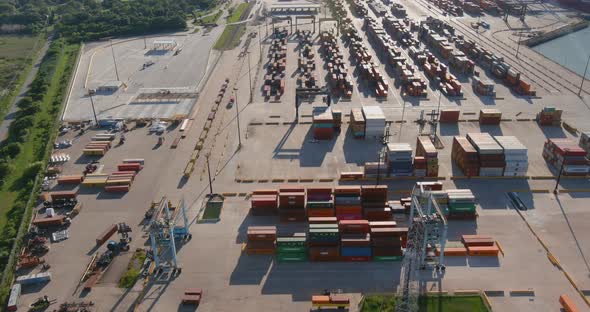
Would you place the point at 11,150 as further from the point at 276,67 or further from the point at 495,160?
the point at 495,160

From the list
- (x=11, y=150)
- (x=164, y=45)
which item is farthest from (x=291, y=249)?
(x=164, y=45)

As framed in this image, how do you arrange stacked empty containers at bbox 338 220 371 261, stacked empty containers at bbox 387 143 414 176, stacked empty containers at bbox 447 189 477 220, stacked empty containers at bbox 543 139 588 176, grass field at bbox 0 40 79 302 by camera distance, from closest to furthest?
stacked empty containers at bbox 338 220 371 261, grass field at bbox 0 40 79 302, stacked empty containers at bbox 447 189 477 220, stacked empty containers at bbox 543 139 588 176, stacked empty containers at bbox 387 143 414 176

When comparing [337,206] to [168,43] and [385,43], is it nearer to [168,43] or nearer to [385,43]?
[385,43]

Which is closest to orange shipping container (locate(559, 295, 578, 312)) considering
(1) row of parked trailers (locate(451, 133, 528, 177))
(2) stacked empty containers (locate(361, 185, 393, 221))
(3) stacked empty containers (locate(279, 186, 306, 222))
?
(2) stacked empty containers (locate(361, 185, 393, 221))

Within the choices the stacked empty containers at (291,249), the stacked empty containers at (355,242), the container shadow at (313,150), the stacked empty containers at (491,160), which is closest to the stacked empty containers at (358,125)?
the container shadow at (313,150)

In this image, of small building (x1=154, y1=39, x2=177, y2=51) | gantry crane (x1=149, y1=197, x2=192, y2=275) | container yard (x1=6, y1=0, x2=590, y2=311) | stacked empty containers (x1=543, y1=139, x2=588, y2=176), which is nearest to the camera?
container yard (x1=6, y1=0, x2=590, y2=311)

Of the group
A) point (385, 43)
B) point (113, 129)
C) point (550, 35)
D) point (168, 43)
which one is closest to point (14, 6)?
point (168, 43)

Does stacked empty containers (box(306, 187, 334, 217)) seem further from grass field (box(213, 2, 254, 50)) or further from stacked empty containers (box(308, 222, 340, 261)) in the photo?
grass field (box(213, 2, 254, 50))

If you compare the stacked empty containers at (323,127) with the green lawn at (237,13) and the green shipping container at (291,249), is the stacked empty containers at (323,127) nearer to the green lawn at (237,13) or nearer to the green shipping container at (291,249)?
the green shipping container at (291,249)
